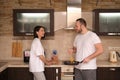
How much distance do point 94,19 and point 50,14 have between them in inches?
30.3

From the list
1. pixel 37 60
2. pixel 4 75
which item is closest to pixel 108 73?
pixel 37 60

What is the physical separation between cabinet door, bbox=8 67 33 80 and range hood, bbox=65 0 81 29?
1034 mm

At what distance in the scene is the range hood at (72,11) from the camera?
12.5 feet

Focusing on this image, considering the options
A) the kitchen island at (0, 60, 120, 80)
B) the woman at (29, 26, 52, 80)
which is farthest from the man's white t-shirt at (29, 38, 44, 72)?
the kitchen island at (0, 60, 120, 80)

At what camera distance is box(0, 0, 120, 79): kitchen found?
13.3 ft

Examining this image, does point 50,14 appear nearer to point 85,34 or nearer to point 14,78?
point 85,34

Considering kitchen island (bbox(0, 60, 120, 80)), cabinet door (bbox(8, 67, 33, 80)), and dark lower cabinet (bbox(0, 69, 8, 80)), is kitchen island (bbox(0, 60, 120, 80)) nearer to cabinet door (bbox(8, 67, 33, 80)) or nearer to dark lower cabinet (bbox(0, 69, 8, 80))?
cabinet door (bbox(8, 67, 33, 80))

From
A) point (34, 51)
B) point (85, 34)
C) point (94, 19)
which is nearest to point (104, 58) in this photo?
point (94, 19)

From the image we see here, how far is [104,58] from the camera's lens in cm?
414

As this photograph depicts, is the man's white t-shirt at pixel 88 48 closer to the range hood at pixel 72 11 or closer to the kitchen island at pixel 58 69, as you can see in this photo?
the kitchen island at pixel 58 69

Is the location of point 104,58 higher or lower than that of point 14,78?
higher

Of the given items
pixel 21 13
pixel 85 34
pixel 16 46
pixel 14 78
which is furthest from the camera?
pixel 16 46

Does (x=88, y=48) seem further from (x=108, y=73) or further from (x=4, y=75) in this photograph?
(x=4, y=75)

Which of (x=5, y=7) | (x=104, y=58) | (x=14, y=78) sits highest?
(x=5, y=7)
